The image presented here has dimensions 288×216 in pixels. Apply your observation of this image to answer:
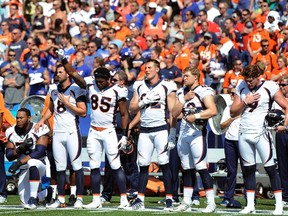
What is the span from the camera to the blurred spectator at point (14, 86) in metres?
20.2

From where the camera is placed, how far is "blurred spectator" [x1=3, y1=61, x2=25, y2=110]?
2025 centimetres

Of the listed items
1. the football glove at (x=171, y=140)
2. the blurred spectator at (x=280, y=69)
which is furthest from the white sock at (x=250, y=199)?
the blurred spectator at (x=280, y=69)

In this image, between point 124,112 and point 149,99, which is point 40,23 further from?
point 149,99

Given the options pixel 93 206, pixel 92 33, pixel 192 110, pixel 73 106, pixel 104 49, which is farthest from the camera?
pixel 92 33

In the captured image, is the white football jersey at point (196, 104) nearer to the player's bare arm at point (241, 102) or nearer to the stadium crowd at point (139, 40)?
the player's bare arm at point (241, 102)

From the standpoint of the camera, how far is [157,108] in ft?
44.0

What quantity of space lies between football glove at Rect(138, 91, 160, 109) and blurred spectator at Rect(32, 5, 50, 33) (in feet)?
35.8

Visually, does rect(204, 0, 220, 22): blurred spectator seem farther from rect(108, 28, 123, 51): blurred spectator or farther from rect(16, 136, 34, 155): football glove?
rect(16, 136, 34, 155): football glove

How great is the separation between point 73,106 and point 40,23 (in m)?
10.9

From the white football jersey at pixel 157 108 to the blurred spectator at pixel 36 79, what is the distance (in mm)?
7093

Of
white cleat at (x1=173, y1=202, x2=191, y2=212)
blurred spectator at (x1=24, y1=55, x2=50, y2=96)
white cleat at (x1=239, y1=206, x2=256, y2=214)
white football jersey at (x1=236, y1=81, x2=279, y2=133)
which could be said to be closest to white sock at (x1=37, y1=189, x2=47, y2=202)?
white cleat at (x1=173, y1=202, x2=191, y2=212)

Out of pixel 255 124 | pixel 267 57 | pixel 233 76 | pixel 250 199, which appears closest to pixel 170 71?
pixel 233 76

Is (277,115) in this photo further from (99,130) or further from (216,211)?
(99,130)

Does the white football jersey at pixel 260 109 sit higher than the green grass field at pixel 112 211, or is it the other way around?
the white football jersey at pixel 260 109
